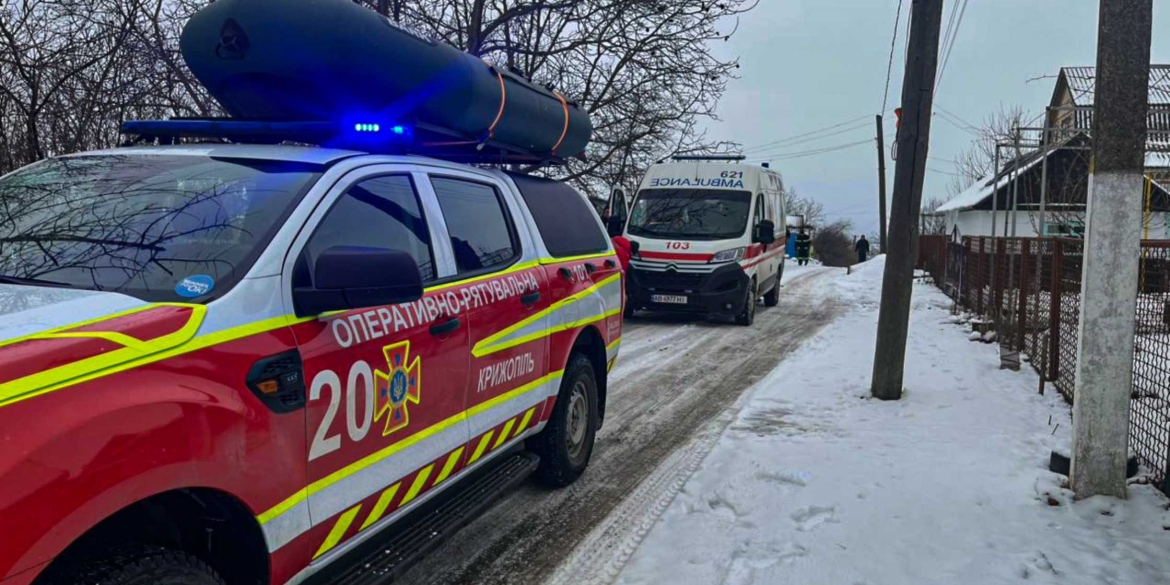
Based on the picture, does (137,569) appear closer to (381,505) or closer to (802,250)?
(381,505)

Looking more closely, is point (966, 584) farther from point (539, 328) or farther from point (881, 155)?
point (881, 155)

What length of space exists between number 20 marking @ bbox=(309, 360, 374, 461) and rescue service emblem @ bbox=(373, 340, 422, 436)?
6 centimetres

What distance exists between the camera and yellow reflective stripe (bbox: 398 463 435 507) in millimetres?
3203

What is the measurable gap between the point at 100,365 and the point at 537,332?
8.48 ft

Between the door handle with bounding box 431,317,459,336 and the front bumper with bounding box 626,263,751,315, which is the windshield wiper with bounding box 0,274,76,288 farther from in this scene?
the front bumper with bounding box 626,263,751,315

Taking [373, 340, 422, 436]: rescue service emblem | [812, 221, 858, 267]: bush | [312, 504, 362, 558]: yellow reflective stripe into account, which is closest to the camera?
[312, 504, 362, 558]: yellow reflective stripe

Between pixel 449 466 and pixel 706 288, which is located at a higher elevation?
pixel 706 288

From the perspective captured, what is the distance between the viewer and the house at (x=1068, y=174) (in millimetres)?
11719

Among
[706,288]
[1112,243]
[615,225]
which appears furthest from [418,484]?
[615,225]

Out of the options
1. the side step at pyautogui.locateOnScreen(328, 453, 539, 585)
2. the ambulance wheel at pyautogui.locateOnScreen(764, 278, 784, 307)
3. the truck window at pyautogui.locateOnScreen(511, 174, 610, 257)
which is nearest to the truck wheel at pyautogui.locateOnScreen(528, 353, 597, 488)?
the side step at pyautogui.locateOnScreen(328, 453, 539, 585)

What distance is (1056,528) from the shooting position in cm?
414

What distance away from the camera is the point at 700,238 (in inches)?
508

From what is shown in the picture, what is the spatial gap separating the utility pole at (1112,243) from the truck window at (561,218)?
2885mm

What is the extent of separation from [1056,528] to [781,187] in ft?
45.4
